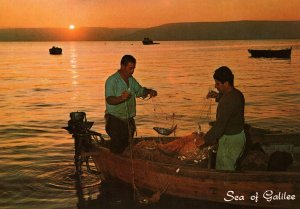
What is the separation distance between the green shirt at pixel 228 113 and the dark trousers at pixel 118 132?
231cm

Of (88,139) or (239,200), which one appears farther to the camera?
(88,139)

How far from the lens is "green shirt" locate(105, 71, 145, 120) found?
850 cm

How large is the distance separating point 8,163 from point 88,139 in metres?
3.79

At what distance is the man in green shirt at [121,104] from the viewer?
333 inches

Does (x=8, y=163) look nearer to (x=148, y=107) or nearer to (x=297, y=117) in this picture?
(x=148, y=107)

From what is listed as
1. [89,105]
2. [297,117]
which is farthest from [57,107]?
[297,117]

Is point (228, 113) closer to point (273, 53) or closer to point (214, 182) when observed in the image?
point (214, 182)

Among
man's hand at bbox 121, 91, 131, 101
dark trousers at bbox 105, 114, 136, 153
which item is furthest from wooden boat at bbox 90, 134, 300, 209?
man's hand at bbox 121, 91, 131, 101

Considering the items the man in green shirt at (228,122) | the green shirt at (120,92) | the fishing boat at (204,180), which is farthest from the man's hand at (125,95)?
the man in green shirt at (228,122)

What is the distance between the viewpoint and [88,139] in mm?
9773

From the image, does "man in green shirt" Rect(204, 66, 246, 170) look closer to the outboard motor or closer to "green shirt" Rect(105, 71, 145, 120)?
"green shirt" Rect(105, 71, 145, 120)

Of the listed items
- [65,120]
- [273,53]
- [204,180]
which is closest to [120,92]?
[204,180]

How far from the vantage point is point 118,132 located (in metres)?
8.76

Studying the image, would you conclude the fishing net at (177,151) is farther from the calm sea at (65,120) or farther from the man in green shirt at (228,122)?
the man in green shirt at (228,122)
